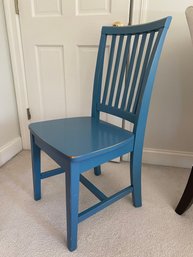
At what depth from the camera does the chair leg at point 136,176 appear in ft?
3.31

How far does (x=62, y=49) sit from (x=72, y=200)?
101 cm

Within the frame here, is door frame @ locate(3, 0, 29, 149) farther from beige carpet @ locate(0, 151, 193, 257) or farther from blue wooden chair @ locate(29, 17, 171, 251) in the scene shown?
blue wooden chair @ locate(29, 17, 171, 251)

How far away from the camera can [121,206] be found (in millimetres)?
1131

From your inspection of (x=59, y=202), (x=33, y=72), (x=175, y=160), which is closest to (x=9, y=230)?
(x=59, y=202)

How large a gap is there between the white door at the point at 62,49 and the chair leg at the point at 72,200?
0.78 m

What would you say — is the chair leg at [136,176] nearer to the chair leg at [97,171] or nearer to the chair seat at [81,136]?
the chair seat at [81,136]

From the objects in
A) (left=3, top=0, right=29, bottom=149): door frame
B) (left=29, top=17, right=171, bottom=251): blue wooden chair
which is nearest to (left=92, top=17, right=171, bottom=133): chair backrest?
(left=29, top=17, right=171, bottom=251): blue wooden chair

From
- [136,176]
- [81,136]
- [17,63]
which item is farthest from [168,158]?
[17,63]

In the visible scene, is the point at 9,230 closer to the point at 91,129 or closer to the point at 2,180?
the point at 2,180

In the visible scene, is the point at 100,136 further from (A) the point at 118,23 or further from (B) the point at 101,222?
(A) the point at 118,23

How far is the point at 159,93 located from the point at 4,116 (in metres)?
A: 1.10

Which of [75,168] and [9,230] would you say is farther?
[9,230]

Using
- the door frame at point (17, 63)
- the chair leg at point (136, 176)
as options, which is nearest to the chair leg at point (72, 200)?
the chair leg at point (136, 176)

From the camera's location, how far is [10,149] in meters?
1.57
